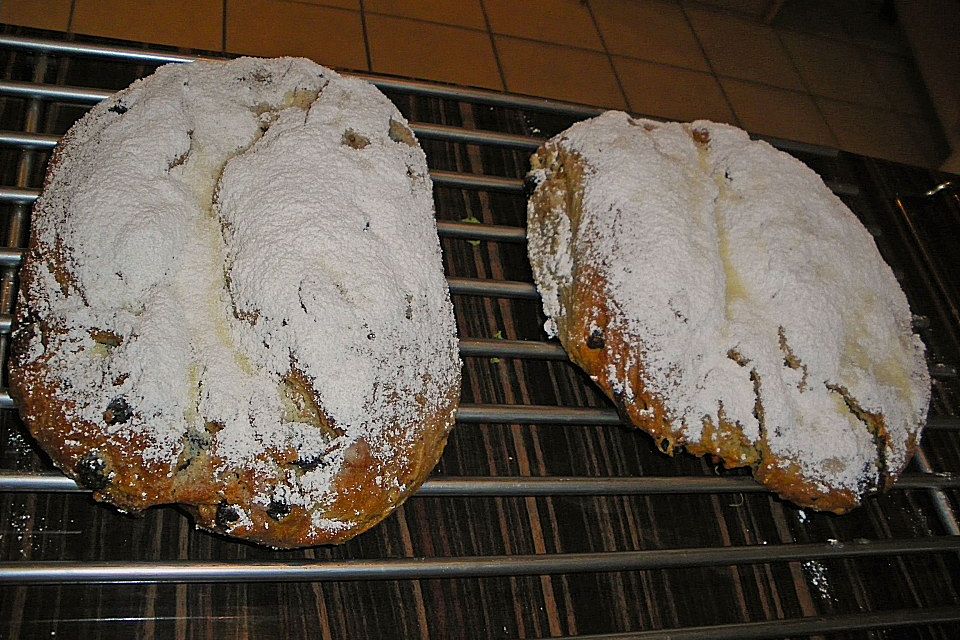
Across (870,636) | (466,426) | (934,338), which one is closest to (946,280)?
(934,338)

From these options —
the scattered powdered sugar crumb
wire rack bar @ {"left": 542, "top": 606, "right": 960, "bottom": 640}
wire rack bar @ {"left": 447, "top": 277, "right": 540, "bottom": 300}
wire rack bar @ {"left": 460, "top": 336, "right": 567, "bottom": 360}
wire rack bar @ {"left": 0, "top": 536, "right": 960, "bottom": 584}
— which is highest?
wire rack bar @ {"left": 447, "top": 277, "right": 540, "bottom": 300}

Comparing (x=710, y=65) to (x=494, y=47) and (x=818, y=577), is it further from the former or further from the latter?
(x=818, y=577)

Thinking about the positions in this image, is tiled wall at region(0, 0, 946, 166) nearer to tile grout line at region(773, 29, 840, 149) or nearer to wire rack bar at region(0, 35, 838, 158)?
tile grout line at region(773, 29, 840, 149)

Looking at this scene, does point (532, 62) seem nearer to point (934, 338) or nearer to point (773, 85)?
point (773, 85)

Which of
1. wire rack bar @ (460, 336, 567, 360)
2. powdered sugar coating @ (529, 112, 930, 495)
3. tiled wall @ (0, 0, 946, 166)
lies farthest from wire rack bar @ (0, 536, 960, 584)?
tiled wall @ (0, 0, 946, 166)

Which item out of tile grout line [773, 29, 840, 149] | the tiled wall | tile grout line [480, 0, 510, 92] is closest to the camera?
the tiled wall

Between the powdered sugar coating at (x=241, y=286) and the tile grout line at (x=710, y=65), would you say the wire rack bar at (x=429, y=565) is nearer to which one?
the powdered sugar coating at (x=241, y=286)

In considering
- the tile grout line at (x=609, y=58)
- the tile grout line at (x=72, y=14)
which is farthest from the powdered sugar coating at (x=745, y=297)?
the tile grout line at (x=72, y=14)
